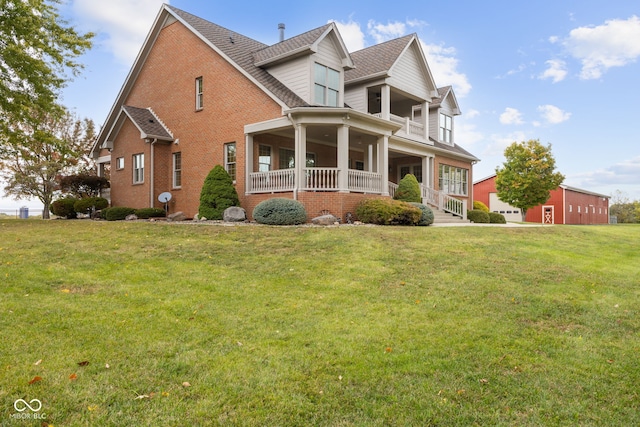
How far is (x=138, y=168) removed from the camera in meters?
20.8

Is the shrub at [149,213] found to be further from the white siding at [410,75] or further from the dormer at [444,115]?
the dormer at [444,115]

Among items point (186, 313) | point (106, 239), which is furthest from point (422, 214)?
point (186, 313)

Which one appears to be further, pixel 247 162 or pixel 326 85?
pixel 326 85

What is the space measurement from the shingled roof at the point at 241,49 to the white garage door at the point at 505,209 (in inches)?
1242

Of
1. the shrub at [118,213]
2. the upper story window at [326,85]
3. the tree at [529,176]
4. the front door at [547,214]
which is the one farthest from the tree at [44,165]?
the front door at [547,214]

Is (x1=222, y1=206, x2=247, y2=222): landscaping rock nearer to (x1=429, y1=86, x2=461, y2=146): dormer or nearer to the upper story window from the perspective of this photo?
the upper story window

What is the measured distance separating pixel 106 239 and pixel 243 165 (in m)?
7.33

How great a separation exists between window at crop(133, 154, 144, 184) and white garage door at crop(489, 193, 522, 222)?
1362 inches

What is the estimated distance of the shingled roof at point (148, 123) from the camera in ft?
64.5

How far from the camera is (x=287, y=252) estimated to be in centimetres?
940

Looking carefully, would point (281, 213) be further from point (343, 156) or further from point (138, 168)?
point (138, 168)

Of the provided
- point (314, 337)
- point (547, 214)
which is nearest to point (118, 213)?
point (314, 337)

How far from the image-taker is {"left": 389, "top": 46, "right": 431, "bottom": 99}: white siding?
20.2 meters

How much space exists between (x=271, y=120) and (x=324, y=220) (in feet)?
15.5
